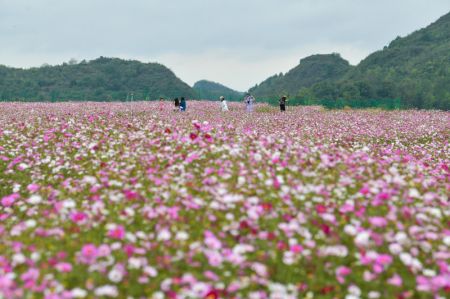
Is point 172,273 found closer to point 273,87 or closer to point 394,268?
point 394,268

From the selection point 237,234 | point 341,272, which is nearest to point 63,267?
point 237,234

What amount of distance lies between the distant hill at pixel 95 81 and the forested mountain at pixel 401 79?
28.7 metres

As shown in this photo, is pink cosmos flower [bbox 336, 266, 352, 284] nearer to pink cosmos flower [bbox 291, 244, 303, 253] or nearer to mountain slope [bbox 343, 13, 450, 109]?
pink cosmos flower [bbox 291, 244, 303, 253]

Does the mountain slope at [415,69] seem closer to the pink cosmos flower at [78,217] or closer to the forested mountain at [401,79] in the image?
the forested mountain at [401,79]

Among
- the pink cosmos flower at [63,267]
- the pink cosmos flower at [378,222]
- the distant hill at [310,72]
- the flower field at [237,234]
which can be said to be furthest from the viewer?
the distant hill at [310,72]

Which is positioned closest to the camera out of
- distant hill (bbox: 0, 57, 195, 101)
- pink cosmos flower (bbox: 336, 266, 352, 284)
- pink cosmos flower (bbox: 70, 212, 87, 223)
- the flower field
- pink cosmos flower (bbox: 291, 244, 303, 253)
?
the flower field

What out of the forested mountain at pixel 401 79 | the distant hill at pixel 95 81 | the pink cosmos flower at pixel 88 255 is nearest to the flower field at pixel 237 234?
the pink cosmos flower at pixel 88 255

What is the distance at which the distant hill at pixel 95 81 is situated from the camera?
89750 millimetres

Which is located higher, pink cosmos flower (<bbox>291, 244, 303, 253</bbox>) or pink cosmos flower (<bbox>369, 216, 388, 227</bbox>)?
pink cosmos flower (<bbox>369, 216, 388, 227</bbox>)

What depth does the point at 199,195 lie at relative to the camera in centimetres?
689

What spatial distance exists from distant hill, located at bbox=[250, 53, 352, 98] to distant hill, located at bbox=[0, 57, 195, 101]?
180 feet

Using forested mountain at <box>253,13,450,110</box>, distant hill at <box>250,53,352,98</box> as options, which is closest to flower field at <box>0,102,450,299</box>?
forested mountain at <box>253,13,450,110</box>

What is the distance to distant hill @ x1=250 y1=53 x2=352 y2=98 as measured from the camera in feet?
535

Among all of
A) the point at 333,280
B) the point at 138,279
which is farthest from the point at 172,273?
the point at 333,280
